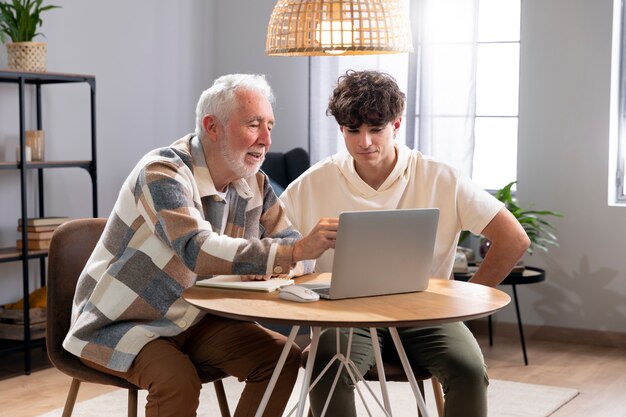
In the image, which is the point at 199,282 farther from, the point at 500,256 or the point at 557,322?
the point at 557,322

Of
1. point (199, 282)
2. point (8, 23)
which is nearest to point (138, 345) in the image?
point (199, 282)

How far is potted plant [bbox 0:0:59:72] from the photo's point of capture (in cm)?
434

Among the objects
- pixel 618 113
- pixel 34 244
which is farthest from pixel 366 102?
pixel 618 113

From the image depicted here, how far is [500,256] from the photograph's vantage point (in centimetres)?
273

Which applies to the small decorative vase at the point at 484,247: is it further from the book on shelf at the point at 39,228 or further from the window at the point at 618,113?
the book on shelf at the point at 39,228

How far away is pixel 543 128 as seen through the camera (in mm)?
4996

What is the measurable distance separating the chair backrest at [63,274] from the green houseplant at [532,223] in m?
2.47

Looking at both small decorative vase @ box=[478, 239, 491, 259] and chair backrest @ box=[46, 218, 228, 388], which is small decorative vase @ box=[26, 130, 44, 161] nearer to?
chair backrest @ box=[46, 218, 228, 388]

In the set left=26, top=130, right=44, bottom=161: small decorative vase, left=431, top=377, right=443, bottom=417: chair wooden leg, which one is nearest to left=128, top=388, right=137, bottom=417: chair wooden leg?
left=431, top=377, right=443, bottom=417: chair wooden leg

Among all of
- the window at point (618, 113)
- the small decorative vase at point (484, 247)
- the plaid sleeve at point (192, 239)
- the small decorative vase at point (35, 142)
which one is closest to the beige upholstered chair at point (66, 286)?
the plaid sleeve at point (192, 239)

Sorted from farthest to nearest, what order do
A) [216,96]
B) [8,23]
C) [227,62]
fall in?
[227,62], [8,23], [216,96]

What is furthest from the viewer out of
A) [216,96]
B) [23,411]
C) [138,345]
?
[23,411]

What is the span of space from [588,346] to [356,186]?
259 centimetres

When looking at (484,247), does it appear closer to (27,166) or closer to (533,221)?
(533,221)
